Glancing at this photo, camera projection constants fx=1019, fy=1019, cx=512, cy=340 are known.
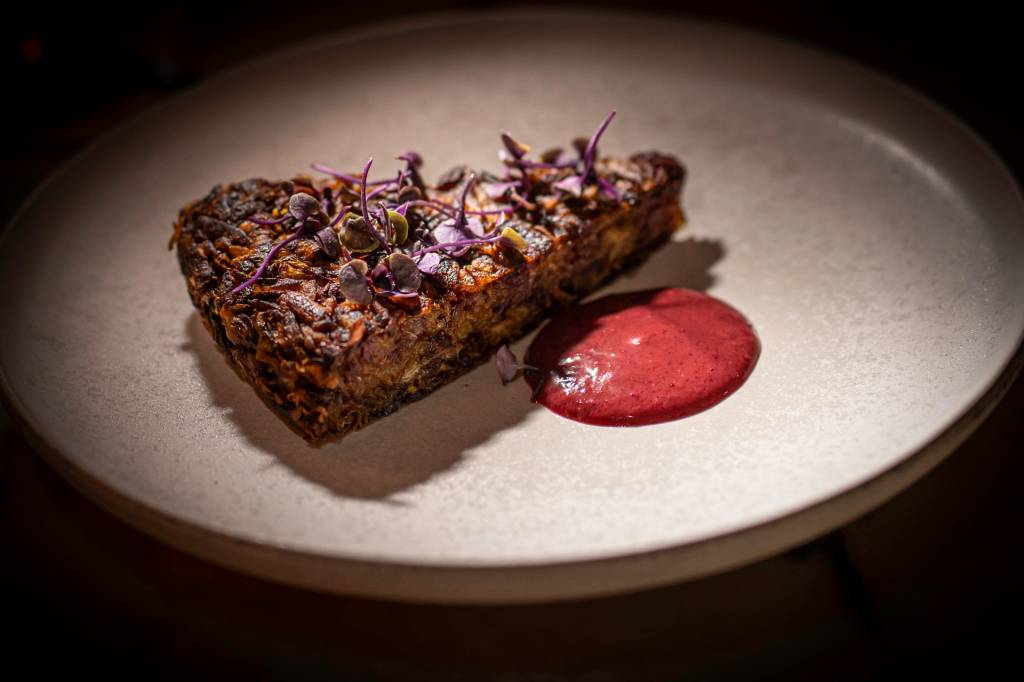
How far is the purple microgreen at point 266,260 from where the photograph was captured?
386 cm

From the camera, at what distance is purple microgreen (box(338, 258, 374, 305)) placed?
12.3 feet

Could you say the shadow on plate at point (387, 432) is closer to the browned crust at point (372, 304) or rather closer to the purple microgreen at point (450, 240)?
the browned crust at point (372, 304)

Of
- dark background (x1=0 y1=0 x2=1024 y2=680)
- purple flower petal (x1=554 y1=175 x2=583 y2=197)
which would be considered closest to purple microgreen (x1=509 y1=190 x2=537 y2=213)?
purple flower petal (x1=554 y1=175 x2=583 y2=197)

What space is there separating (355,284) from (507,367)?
71 centimetres

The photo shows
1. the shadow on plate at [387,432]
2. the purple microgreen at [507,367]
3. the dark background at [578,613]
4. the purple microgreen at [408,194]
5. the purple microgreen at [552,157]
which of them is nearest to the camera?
the dark background at [578,613]

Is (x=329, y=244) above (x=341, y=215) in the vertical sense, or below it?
below

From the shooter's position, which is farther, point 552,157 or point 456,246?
point 552,157

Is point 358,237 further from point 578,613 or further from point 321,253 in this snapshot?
point 578,613

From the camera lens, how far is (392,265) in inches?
151

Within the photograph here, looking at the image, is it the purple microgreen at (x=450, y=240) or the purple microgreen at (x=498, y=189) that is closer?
the purple microgreen at (x=450, y=240)

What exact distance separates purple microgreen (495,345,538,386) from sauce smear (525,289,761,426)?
2.3 inches

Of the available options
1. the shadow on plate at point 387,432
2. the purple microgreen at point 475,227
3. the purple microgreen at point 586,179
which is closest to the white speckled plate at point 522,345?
the shadow on plate at point 387,432

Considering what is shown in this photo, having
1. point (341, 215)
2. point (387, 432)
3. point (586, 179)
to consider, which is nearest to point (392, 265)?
point (341, 215)

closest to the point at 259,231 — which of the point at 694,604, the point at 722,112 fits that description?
the point at 694,604
